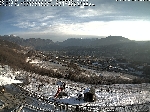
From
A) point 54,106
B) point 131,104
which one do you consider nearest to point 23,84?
point 54,106

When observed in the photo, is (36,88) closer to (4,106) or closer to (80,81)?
(4,106)

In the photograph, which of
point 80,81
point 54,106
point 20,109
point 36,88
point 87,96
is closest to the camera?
point 20,109

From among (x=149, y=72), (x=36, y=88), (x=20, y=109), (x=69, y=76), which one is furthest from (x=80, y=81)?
(x=149, y=72)

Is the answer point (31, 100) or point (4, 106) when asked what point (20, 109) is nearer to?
point (4, 106)

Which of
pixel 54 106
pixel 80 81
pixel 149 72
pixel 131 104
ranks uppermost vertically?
pixel 54 106

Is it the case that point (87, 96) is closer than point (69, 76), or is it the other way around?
point (87, 96)

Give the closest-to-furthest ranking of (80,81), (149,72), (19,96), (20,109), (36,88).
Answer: (20,109) → (19,96) → (36,88) → (80,81) → (149,72)

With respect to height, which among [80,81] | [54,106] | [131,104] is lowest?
[80,81]

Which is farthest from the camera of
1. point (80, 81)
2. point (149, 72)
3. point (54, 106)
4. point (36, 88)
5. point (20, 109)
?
point (149, 72)

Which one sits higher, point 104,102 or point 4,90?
point 4,90
